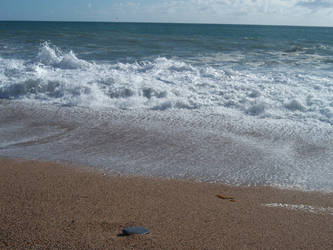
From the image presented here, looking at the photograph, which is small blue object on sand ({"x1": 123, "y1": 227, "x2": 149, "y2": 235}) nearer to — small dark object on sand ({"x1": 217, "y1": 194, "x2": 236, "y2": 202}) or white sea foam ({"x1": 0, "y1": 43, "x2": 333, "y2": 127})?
small dark object on sand ({"x1": 217, "y1": 194, "x2": 236, "y2": 202})

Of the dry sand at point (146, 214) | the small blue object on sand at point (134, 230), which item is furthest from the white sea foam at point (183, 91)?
the small blue object on sand at point (134, 230)

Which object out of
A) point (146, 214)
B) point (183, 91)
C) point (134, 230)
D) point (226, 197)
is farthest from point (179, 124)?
point (134, 230)

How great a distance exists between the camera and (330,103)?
287 inches

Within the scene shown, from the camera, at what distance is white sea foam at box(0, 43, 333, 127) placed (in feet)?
23.7

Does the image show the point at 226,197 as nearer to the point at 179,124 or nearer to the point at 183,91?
the point at 179,124

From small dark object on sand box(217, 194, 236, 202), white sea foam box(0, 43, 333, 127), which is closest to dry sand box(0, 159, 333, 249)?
small dark object on sand box(217, 194, 236, 202)

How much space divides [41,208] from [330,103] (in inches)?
246

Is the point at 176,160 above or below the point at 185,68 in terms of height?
below

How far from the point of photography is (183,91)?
815cm

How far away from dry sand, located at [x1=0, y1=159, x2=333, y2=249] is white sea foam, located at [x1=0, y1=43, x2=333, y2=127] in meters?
3.40

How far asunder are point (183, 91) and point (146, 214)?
5225 mm

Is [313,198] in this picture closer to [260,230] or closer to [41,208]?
[260,230]

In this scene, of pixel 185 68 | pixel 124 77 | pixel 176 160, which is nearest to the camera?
pixel 176 160

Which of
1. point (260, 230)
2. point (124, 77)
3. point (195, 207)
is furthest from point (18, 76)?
point (260, 230)
